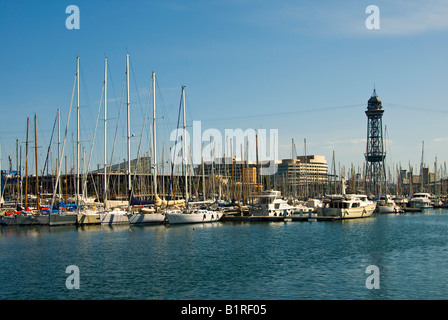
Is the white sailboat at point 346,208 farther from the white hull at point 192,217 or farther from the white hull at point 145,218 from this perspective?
the white hull at point 145,218

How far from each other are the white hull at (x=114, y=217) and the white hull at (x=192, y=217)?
643 centimetres

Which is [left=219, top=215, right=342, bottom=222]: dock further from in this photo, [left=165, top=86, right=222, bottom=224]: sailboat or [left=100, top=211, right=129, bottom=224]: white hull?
[left=100, top=211, right=129, bottom=224]: white hull

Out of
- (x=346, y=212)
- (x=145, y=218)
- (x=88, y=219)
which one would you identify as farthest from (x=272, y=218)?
(x=88, y=219)

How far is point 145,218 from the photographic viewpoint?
→ 7112 cm

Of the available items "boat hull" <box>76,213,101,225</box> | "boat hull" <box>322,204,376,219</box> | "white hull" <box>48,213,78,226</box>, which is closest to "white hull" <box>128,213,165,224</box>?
"boat hull" <box>76,213,101,225</box>

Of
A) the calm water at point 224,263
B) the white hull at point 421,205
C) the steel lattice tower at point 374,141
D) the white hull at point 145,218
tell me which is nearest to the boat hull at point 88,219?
the white hull at point 145,218

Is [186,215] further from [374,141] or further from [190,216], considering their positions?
[374,141]

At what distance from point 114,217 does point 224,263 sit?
36809mm

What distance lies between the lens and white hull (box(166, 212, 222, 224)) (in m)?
71.1

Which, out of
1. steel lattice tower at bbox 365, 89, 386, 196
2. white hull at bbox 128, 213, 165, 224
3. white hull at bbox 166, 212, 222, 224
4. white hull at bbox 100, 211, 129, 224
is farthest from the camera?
steel lattice tower at bbox 365, 89, 386, 196

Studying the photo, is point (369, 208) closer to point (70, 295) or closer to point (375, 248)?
point (375, 248)

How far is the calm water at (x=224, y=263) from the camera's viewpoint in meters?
28.8

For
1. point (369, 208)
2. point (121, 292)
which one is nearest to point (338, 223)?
point (369, 208)

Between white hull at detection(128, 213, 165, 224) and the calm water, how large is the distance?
6830 mm
